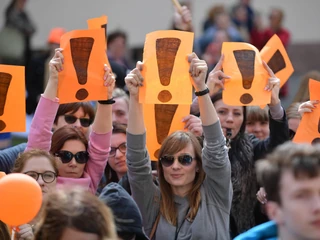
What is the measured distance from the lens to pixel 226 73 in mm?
6039

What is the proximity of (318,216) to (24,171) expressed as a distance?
225 cm

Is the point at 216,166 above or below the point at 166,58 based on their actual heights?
below

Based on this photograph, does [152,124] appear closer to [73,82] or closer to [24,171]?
[73,82]

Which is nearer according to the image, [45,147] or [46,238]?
[46,238]

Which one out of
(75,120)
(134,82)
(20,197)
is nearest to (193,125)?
(134,82)

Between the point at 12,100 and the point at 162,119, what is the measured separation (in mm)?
984

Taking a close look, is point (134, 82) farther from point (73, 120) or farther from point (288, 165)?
point (288, 165)

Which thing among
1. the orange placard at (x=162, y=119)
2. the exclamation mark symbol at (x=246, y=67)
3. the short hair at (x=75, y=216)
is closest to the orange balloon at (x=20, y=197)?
the short hair at (x=75, y=216)

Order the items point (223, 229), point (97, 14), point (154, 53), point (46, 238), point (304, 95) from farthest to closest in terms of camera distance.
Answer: point (97, 14), point (304, 95), point (154, 53), point (223, 229), point (46, 238)

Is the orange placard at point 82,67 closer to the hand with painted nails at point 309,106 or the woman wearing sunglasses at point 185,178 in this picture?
the woman wearing sunglasses at point 185,178

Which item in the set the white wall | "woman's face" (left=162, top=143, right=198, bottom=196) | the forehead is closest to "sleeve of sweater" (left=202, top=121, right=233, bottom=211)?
"woman's face" (left=162, top=143, right=198, bottom=196)

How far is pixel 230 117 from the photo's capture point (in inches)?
247

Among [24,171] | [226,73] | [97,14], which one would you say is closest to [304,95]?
[226,73]

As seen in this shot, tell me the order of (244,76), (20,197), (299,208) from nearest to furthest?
(299,208), (20,197), (244,76)
